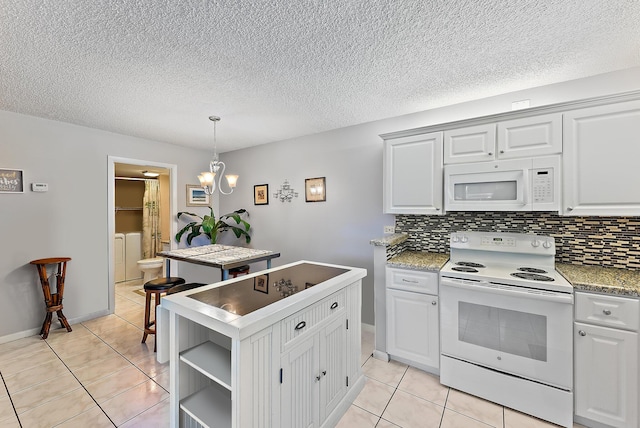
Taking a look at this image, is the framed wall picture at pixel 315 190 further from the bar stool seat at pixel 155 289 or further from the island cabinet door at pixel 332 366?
the island cabinet door at pixel 332 366

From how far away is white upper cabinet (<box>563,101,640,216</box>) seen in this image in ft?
5.91

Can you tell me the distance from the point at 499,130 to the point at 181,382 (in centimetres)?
284

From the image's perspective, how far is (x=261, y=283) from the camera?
181cm

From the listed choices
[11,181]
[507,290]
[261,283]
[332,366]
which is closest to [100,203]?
[11,181]

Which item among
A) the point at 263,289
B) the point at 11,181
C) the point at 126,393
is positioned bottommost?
the point at 126,393

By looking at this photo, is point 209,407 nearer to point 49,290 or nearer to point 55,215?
point 49,290

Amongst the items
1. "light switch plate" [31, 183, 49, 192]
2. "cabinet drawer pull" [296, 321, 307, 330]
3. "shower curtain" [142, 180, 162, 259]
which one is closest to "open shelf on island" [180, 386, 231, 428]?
"cabinet drawer pull" [296, 321, 307, 330]

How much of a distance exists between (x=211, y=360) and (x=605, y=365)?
7.71 ft

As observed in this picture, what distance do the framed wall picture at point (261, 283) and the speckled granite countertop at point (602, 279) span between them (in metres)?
1.98

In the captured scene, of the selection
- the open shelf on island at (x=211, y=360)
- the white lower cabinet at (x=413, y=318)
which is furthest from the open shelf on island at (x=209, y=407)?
the white lower cabinet at (x=413, y=318)

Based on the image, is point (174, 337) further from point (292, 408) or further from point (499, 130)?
point (499, 130)

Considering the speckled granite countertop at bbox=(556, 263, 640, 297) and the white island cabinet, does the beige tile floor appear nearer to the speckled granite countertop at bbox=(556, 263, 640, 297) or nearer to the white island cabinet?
the white island cabinet

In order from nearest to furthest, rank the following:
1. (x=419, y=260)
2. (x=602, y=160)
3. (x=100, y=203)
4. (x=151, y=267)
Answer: (x=602, y=160), (x=419, y=260), (x=100, y=203), (x=151, y=267)

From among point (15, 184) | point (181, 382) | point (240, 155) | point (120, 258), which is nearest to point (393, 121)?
point (240, 155)
